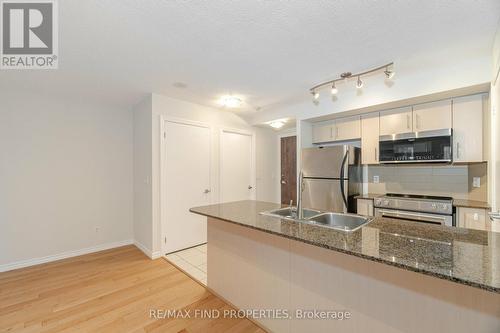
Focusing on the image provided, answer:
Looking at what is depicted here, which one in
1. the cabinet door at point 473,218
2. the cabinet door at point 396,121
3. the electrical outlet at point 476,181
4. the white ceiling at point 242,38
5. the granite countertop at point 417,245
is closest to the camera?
the granite countertop at point 417,245

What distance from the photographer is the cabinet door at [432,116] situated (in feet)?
8.73

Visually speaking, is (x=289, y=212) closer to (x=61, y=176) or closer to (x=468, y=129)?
(x=468, y=129)

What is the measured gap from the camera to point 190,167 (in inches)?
145

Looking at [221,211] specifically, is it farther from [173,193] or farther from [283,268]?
[173,193]

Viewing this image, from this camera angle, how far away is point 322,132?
383cm

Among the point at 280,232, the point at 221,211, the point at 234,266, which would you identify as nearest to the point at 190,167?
the point at 221,211

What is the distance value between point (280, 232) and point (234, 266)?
926 mm

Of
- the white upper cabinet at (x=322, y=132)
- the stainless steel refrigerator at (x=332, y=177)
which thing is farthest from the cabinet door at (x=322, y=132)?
the stainless steel refrigerator at (x=332, y=177)

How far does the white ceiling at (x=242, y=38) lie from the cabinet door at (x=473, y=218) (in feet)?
5.46

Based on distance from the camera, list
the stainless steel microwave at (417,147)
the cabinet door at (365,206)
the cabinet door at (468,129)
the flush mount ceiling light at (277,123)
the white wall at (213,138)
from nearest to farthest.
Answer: the cabinet door at (468,129) → the stainless steel microwave at (417,147) → the cabinet door at (365,206) → the white wall at (213,138) → the flush mount ceiling light at (277,123)

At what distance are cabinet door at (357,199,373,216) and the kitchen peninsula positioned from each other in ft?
5.01

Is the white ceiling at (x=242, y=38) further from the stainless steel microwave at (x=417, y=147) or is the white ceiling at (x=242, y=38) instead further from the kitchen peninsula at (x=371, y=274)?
the kitchen peninsula at (x=371, y=274)

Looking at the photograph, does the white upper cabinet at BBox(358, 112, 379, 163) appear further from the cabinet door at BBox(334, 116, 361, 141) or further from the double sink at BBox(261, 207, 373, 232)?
the double sink at BBox(261, 207, 373, 232)

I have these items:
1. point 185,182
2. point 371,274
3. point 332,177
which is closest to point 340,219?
point 371,274
